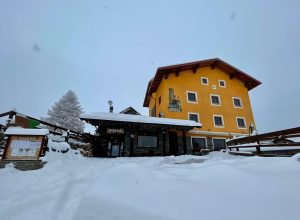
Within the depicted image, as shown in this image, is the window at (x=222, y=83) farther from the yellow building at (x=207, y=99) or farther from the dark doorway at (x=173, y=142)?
the dark doorway at (x=173, y=142)

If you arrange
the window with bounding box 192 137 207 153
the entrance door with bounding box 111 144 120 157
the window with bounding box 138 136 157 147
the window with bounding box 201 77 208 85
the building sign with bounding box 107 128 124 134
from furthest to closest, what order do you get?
the window with bounding box 201 77 208 85 → the window with bounding box 192 137 207 153 → the window with bounding box 138 136 157 147 → the entrance door with bounding box 111 144 120 157 → the building sign with bounding box 107 128 124 134

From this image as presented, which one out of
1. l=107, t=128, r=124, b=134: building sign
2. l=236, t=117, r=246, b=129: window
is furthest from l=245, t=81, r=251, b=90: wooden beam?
l=107, t=128, r=124, b=134: building sign

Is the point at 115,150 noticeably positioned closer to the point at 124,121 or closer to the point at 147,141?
the point at 147,141

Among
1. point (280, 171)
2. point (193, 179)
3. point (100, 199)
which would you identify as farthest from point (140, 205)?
point (280, 171)

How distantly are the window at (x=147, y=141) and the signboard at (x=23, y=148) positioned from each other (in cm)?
824

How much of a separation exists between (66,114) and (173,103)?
668 inches

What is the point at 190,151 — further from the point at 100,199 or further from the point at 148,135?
A: the point at 100,199

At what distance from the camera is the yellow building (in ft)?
57.2

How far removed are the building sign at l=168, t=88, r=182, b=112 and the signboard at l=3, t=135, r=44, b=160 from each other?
12.6 m

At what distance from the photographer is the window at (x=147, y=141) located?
14.3 m

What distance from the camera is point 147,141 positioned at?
47.5 ft

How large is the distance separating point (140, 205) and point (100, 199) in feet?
2.31

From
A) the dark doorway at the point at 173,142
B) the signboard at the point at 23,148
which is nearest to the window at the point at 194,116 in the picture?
the dark doorway at the point at 173,142

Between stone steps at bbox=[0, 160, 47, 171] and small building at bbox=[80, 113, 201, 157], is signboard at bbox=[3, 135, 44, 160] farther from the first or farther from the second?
small building at bbox=[80, 113, 201, 157]
